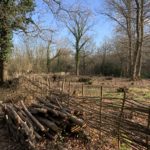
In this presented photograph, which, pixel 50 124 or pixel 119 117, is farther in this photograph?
pixel 50 124

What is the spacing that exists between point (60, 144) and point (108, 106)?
1.45 meters

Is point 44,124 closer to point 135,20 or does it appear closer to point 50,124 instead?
point 50,124

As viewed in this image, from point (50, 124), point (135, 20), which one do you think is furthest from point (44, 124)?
point (135, 20)

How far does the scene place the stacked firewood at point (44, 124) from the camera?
720cm

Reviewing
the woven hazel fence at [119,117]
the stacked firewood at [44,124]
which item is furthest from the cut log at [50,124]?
the woven hazel fence at [119,117]

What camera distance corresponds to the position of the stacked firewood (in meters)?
7.20

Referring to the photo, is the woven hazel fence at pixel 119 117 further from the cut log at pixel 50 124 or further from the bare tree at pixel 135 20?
the bare tree at pixel 135 20

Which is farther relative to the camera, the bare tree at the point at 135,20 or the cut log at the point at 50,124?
the bare tree at the point at 135,20

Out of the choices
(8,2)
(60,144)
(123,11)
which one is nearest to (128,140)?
(60,144)

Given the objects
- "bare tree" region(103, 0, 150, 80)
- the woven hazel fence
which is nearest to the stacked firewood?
the woven hazel fence

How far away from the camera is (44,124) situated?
24.7ft

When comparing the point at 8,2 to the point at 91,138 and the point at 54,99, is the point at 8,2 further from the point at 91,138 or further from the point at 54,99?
the point at 91,138

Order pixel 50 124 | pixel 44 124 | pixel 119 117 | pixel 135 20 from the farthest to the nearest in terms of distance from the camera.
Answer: pixel 135 20 → pixel 44 124 → pixel 50 124 → pixel 119 117

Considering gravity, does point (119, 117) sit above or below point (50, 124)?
above
